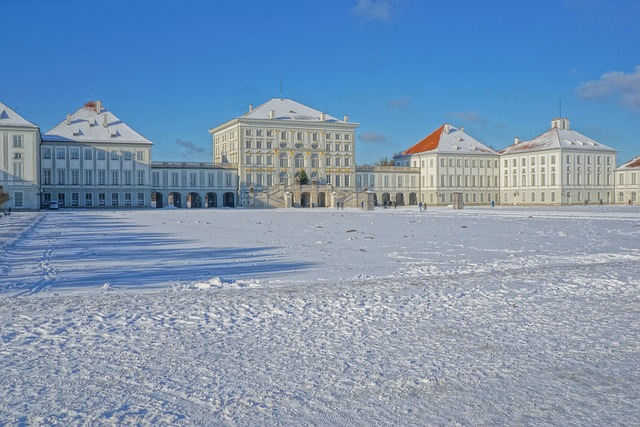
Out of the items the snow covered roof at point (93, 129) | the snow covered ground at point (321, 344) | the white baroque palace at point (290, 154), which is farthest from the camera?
the white baroque palace at point (290, 154)

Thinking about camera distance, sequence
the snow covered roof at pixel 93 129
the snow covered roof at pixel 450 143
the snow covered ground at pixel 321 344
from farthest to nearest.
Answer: the snow covered roof at pixel 450 143 < the snow covered roof at pixel 93 129 < the snow covered ground at pixel 321 344

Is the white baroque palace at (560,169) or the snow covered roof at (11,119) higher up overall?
the snow covered roof at (11,119)

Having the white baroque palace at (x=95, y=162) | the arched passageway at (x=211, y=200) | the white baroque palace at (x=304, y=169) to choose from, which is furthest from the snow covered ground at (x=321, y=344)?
the arched passageway at (x=211, y=200)

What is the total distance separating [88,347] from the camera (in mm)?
5719

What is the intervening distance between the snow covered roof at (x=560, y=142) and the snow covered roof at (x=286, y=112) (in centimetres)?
2491

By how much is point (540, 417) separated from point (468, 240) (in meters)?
14.2

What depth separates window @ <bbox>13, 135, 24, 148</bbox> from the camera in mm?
59647

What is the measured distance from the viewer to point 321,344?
19.2 ft

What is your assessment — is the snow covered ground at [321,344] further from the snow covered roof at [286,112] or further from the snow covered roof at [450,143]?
the snow covered roof at [450,143]

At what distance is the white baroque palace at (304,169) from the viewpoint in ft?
226

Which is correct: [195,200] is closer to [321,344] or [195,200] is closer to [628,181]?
[628,181]

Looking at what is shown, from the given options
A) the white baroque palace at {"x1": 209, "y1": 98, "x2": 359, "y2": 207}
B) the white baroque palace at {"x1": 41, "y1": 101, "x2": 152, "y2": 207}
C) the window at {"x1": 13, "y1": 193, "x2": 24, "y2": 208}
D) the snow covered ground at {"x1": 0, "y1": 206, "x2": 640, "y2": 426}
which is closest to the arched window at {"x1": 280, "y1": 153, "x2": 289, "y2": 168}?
the white baroque palace at {"x1": 209, "y1": 98, "x2": 359, "y2": 207}

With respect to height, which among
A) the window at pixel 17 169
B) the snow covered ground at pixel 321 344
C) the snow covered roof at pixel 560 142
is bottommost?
the snow covered ground at pixel 321 344

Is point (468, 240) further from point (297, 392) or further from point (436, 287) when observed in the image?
point (297, 392)
